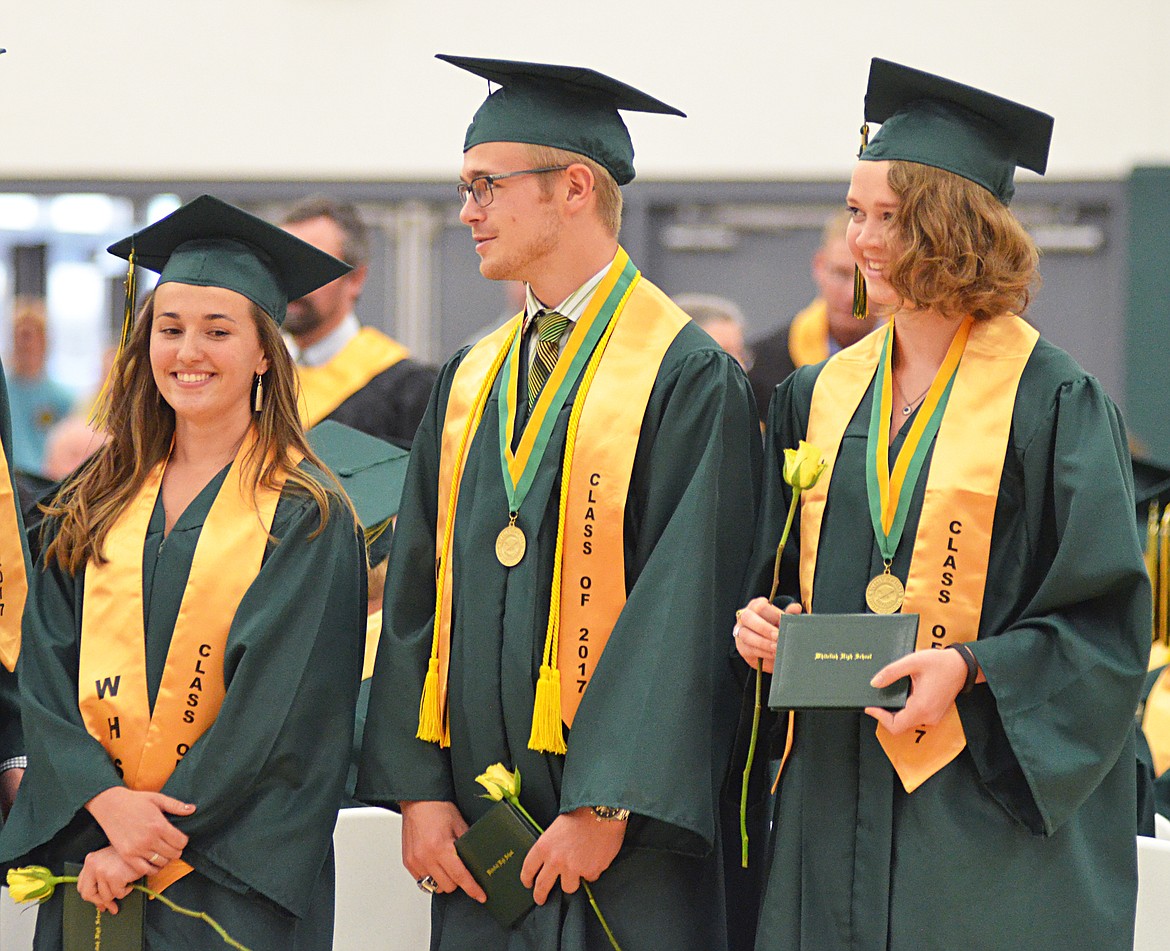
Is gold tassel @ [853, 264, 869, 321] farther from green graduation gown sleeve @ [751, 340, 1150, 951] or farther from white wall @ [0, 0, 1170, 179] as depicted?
white wall @ [0, 0, 1170, 179]

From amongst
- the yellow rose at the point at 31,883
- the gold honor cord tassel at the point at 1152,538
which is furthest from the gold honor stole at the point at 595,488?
the gold honor cord tassel at the point at 1152,538

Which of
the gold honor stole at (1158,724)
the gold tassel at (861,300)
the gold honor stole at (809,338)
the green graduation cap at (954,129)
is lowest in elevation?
the gold honor stole at (1158,724)

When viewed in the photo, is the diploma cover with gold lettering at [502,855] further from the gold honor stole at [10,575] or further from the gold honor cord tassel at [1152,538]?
the gold honor cord tassel at [1152,538]

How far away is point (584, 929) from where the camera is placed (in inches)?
119

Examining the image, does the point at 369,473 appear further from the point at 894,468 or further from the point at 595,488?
the point at 894,468

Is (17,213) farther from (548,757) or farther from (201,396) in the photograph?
(548,757)

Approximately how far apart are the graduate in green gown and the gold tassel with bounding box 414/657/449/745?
682 mm

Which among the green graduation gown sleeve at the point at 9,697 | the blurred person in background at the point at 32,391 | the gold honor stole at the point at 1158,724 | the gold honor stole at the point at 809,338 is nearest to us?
the green graduation gown sleeve at the point at 9,697

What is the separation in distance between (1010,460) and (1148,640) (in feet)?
1.24

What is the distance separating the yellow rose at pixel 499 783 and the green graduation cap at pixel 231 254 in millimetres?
1151

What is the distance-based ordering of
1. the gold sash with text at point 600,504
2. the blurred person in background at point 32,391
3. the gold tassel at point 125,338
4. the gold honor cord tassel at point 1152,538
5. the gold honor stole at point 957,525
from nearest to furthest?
the gold honor stole at point 957,525 → the gold sash with text at point 600,504 → the gold tassel at point 125,338 → the gold honor cord tassel at point 1152,538 → the blurred person in background at point 32,391

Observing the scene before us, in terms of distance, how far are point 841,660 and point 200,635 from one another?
1307mm

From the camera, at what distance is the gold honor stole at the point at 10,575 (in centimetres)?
362

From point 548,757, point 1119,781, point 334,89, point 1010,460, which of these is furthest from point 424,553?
point 334,89
